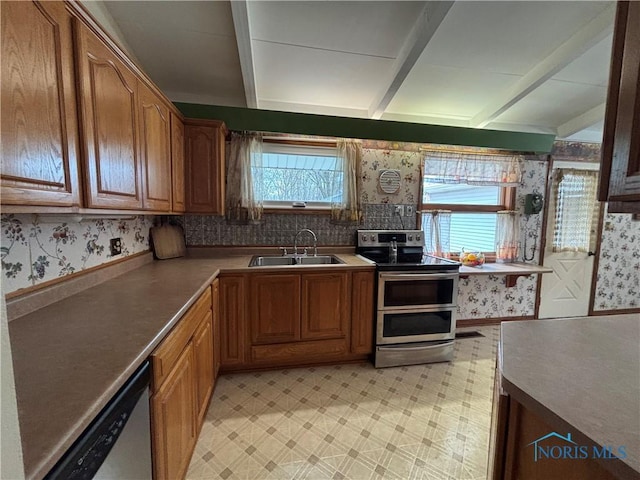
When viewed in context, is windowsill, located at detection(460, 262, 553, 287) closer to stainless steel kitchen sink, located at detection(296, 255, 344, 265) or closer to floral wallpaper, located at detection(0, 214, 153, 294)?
stainless steel kitchen sink, located at detection(296, 255, 344, 265)

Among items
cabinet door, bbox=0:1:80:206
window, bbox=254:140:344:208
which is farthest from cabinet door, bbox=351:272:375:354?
cabinet door, bbox=0:1:80:206

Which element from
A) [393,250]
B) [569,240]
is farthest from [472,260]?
[569,240]

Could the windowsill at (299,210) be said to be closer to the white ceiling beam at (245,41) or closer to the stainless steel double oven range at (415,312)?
the stainless steel double oven range at (415,312)

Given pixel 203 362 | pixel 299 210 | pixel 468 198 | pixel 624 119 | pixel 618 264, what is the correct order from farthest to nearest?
pixel 618 264
pixel 468 198
pixel 299 210
pixel 203 362
pixel 624 119

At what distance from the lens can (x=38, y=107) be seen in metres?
0.85

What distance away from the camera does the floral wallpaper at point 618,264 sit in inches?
141

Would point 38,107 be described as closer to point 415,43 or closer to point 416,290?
point 415,43

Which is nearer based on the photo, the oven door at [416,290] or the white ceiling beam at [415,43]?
the white ceiling beam at [415,43]

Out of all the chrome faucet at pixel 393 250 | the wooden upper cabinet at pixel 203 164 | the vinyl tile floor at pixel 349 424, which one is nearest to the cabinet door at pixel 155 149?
the wooden upper cabinet at pixel 203 164

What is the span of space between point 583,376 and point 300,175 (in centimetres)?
255

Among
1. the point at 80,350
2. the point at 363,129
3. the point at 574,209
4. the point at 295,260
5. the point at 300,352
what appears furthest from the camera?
the point at 574,209

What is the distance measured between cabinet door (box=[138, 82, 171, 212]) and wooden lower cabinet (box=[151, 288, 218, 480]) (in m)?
0.70

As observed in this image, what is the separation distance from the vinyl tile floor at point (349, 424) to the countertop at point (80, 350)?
2.99ft

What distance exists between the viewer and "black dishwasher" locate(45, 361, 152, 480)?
0.61 metres
